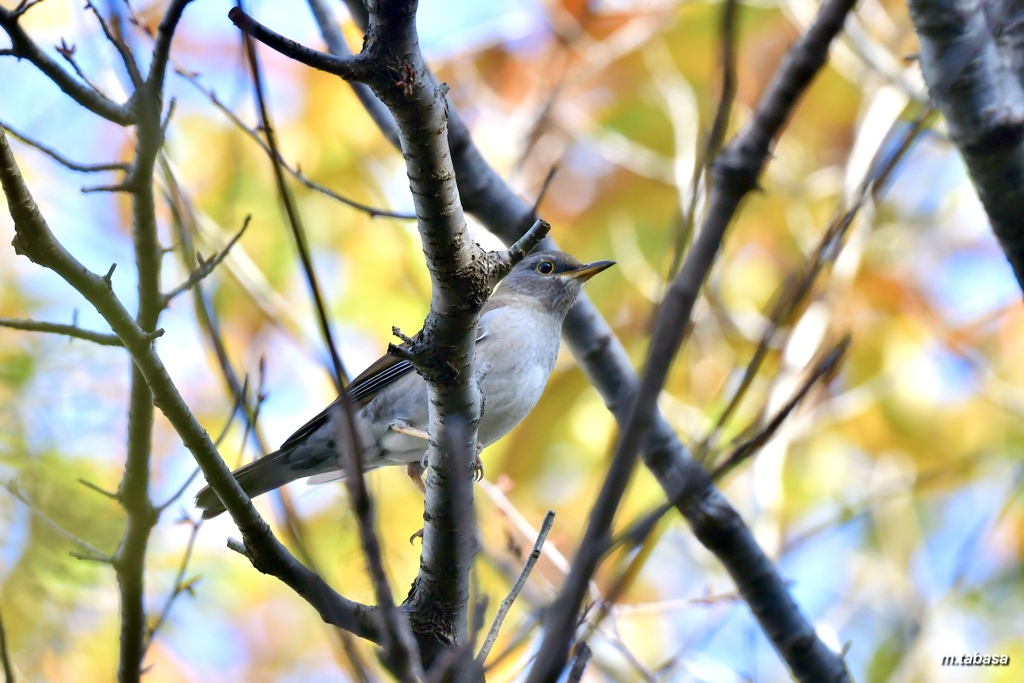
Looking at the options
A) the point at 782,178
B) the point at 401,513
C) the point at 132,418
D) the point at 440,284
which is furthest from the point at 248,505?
the point at 782,178

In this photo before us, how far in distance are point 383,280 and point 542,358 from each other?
428 cm

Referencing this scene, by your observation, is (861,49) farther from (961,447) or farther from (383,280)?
(383,280)

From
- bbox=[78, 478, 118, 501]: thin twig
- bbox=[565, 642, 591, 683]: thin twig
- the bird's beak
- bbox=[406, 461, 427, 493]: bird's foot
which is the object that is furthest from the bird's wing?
bbox=[565, 642, 591, 683]: thin twig

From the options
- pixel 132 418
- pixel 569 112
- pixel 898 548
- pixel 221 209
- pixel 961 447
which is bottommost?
pixel 132 418

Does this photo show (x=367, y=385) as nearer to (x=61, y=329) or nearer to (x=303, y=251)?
(x=61, y=329)

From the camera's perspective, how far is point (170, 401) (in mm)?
3266

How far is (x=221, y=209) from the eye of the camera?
924 centimetres

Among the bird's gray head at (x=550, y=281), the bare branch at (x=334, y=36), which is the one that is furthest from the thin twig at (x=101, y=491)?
the bird's gray head at (x=550, y=281)

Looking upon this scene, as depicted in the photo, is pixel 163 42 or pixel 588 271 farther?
pixel 588 271

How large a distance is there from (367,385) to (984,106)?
414 cm

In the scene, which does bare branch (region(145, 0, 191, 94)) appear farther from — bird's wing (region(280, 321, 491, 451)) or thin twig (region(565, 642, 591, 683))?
thin twig (region(565, 642, 591, 683))

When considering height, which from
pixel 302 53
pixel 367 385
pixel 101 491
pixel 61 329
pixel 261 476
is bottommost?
pixel 302 53

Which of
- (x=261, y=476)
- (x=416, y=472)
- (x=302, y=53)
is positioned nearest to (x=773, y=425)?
(x=302, y=53)

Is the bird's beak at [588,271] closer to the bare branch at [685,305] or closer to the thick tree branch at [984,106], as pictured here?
the thick tree branch at [984,106]
